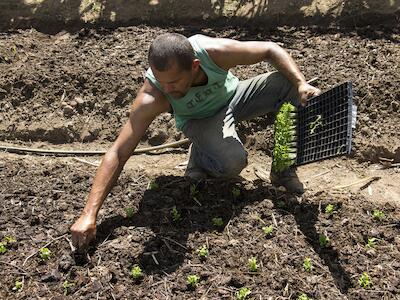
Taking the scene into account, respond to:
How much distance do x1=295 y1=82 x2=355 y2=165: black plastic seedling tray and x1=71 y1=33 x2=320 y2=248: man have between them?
10cm

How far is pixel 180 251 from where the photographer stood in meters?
3.23

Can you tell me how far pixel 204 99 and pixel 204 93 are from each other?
0.22 ft

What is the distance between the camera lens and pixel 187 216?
3482 millimetres

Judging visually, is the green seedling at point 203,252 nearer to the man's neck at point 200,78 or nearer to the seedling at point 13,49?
the man's neck at point 200,78

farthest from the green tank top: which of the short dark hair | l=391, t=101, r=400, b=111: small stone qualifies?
l=391, t=101, r=400, b=111: small stone

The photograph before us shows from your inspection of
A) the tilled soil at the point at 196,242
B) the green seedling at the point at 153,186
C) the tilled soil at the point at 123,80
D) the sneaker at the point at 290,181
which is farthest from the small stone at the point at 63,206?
the sneaker at the point at 290,181

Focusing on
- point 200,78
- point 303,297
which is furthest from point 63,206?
point 303,297

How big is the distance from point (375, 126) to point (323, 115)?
3.70 ft

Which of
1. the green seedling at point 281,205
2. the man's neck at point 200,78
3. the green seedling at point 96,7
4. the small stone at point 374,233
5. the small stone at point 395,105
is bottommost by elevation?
the small stone at point 374,233

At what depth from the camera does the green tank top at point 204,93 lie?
342 cm

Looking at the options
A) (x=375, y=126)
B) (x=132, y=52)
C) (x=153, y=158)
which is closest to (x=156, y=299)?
(x=153, y=158)

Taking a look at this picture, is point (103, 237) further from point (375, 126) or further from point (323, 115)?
point (375, 126)

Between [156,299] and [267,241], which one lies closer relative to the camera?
[156,299]

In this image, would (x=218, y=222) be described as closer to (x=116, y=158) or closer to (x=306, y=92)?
(x=116, y=158)
